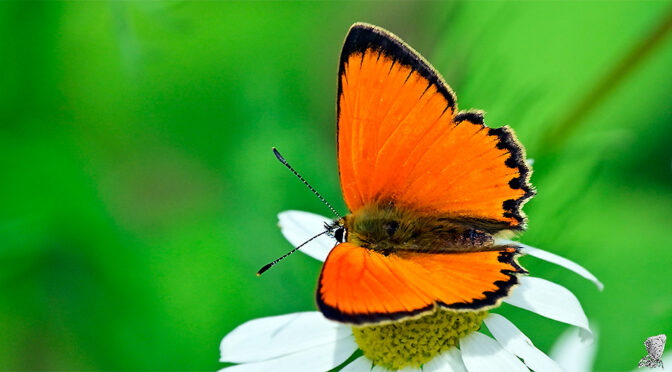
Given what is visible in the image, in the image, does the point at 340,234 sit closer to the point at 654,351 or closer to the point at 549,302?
the point at 549,302

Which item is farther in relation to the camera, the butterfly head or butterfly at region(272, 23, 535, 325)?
the butterfly head

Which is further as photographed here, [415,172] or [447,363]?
[415,172]

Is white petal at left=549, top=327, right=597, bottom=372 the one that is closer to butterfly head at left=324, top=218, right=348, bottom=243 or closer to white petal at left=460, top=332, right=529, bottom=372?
white petal at left=460, top=332, right=529, bottom=372

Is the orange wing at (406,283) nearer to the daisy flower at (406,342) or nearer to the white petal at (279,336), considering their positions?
the daisy flower at (406,342)

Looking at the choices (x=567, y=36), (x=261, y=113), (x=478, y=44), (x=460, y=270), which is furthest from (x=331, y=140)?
(x=460, y=270)

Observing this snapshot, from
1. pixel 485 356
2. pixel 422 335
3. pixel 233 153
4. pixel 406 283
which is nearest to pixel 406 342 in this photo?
→ pixel 422 335

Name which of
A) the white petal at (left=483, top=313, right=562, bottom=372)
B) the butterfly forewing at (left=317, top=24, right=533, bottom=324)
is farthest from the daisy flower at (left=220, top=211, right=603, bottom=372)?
the butterfly forewing at (left=317, top=24, right=533, bottom=324)
